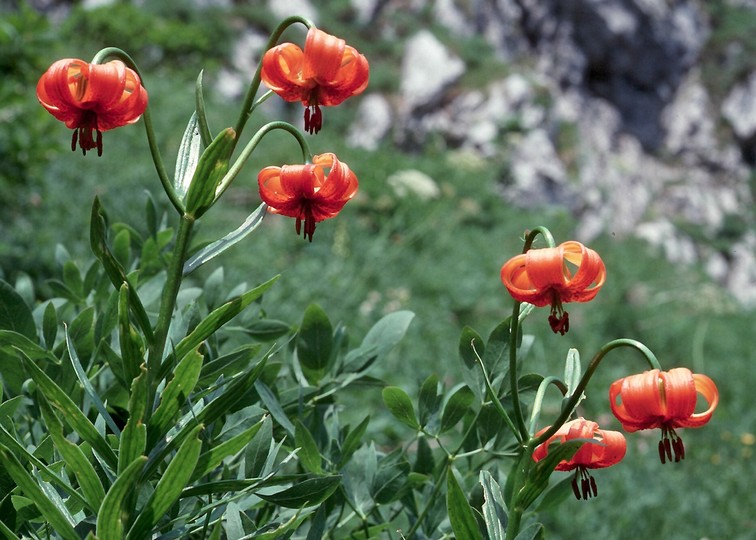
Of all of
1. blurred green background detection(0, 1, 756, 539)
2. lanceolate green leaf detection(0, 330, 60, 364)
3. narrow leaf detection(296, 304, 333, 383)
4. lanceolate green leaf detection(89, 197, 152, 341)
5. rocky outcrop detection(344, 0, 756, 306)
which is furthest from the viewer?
rocky outcrop detection(344, 0, 756, 306)

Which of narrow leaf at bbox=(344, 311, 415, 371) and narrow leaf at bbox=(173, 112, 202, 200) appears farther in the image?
narrow leaf at bbox=(344, 311, 415, 371)

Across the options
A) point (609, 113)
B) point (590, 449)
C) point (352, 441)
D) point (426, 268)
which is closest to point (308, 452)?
point (352, 441)

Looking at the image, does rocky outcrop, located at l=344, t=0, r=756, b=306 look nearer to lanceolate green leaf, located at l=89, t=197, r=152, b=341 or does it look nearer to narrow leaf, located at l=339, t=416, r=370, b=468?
narrow leaf, located at l=339, t=416, r=370, b=468

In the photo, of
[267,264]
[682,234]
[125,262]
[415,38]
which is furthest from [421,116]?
[125,262]

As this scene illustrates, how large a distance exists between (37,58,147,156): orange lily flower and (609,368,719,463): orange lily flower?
1.67 ft

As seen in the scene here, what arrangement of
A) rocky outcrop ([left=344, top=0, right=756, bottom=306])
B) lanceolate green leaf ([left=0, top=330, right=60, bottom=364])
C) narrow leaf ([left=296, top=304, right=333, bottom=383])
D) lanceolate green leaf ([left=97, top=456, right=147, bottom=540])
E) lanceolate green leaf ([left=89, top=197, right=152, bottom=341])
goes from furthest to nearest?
rocky outcrop ([left=344, top=0, right=756, bottom=306]), narrow leaf ([left=296, top=304, right=333, bottom=383]), lanceolate green leaf ([left=0, top=330, right=60, bottom=364]), lanceolate green leaf ([left=89, top=197, right=152, bottom=341]), lanceolate green leaf ([left=97, top=456, right=147, bottom=540])

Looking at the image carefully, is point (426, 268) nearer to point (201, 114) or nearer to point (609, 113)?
point (201, 114)

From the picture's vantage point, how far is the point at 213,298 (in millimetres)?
1007

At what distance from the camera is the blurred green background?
2320mm

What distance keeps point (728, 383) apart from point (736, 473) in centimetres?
118

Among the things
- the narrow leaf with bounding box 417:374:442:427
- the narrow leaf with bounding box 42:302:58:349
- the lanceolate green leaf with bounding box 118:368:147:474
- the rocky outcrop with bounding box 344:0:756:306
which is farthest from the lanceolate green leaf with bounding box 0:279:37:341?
the rocky outcrop with bounding box 344:0:756:306

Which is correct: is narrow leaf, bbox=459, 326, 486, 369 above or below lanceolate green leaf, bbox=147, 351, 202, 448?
below

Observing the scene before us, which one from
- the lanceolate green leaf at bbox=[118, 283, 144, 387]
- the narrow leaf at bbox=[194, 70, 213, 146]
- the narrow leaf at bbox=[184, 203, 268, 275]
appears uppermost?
the narrow leaf at bbox=[194, 70, 213, 146]

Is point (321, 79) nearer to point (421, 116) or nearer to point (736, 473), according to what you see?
point (736, 473)
